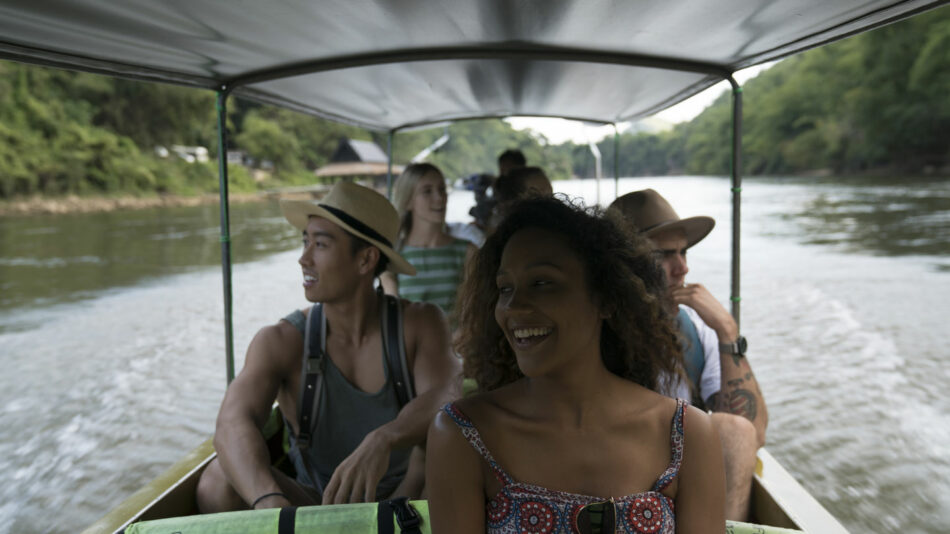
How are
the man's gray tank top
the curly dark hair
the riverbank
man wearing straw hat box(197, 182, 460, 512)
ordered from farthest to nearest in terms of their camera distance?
1. the riverbank
2. the man's gray tank top
3. man wearing straw hat box(197, 182, 460, 512)
4. the curly dark hair

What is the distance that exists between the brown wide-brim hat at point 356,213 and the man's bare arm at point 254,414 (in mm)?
448

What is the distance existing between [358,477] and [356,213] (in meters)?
1.02

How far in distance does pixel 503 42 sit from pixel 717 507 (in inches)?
83.2

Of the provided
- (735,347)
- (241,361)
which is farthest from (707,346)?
(241,361)

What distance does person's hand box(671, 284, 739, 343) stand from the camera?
2633 millimetres

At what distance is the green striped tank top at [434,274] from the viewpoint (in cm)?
447

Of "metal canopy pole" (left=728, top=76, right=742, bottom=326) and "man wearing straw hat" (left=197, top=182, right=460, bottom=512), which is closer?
"man wearing straw hat" (left=197, top=182, right=460, bottom=512)

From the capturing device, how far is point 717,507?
1469 mm

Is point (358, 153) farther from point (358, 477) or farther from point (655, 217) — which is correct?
point (358, 477)

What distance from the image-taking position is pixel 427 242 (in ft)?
15.2

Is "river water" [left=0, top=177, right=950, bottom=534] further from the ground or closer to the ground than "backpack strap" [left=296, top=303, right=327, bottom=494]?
closer to the ground

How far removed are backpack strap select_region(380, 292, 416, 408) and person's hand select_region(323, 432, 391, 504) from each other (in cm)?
35

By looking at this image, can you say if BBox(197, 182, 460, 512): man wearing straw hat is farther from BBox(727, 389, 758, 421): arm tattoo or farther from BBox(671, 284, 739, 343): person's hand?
BBox(727, 389, 758, 421): arm tattoo

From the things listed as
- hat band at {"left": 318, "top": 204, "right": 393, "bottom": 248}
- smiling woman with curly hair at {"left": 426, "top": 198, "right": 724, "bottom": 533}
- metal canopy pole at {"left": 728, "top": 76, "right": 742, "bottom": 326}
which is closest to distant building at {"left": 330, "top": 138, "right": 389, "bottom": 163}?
metal canopy pole at {"left": 728, "top": 76, "right": 742, "bottom": 326}
